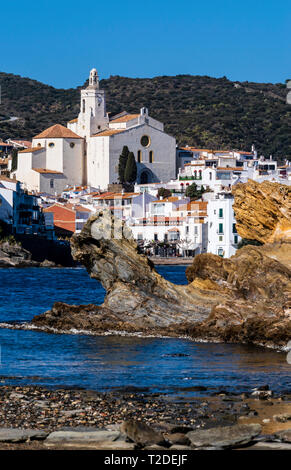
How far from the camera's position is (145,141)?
118 m

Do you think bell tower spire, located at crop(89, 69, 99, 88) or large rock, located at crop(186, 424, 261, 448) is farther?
bell tower spire, located at crop(89, 69, 99, 88)

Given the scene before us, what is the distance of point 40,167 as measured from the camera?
116250 millimetres

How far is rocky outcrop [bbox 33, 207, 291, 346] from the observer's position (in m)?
19.7

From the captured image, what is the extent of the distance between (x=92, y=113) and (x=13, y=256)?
52662 mm

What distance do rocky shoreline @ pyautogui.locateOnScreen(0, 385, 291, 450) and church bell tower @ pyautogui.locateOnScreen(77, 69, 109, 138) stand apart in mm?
107390

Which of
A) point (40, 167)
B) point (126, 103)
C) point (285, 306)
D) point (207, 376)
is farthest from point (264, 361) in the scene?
point (126, 103)

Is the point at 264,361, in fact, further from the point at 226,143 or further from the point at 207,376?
the point at 226,143

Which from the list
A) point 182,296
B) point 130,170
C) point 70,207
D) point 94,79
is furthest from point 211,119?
point 182,296

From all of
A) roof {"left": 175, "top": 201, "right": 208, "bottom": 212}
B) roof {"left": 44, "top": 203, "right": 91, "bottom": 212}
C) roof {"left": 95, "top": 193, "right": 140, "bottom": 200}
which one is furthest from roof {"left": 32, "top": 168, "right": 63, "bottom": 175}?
roof {"left": 175, "top": 201, "right": 208, "bottom": 212}

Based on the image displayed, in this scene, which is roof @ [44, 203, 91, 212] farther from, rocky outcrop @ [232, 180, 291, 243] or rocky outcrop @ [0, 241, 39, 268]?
rocky outcrop @ [232, 180, 291, 243]

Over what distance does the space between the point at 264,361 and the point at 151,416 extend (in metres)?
5.61

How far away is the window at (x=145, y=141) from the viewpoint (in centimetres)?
11712

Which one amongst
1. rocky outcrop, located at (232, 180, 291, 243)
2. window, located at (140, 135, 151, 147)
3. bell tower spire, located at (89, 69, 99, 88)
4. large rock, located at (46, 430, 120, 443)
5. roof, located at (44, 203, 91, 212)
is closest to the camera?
large rock, located at (46, 430, 120, 443)

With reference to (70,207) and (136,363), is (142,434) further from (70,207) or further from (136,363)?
(70,207)
